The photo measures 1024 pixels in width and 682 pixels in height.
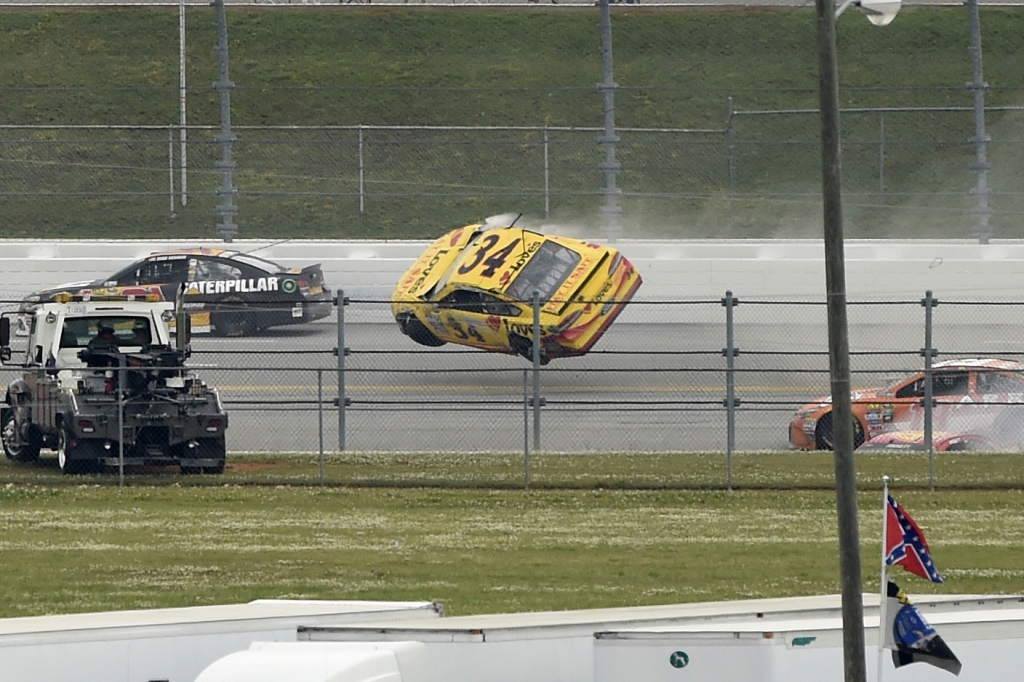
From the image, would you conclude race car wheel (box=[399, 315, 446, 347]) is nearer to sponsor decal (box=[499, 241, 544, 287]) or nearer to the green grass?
sponsor decal (box=[499, 241, 544, 287])

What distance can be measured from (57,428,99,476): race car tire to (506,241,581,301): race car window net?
21.4 feet

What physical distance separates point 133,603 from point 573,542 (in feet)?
14.4

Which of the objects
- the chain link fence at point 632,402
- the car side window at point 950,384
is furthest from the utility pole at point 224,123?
the car side window at point 950,384

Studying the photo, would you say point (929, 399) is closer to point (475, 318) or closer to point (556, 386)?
point (556, 386)

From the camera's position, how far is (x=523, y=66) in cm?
4388

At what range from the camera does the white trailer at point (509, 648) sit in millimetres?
8523

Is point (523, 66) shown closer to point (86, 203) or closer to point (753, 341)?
point (86, 203)

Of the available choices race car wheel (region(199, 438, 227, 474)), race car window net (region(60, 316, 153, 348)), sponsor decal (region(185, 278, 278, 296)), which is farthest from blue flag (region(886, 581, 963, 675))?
sponsor decal (region(185, 278, 278, 296))

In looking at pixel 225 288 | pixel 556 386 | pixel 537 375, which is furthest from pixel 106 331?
pixel 556 386

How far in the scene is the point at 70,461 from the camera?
2002cm

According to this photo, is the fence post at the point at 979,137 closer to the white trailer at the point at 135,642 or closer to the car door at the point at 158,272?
the car door at the point at 158,272

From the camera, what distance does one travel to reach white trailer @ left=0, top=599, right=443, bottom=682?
8.81 meters

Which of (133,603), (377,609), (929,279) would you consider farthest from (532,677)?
(929,279)

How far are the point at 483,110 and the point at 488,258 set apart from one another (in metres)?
17.2
